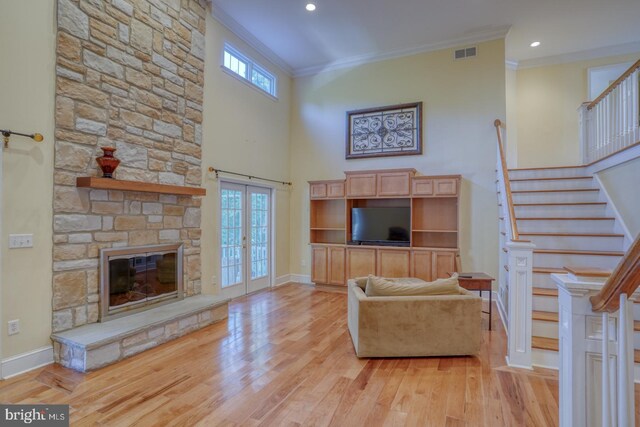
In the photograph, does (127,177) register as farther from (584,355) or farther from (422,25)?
(422,25)

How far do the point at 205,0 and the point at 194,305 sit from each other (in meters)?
4.50

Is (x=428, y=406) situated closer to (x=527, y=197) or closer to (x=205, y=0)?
(x=527, y=197)

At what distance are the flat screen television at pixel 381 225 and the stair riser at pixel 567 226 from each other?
6.12ft

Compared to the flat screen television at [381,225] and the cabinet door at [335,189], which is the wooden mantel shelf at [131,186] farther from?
the flat screen television at [381,225]

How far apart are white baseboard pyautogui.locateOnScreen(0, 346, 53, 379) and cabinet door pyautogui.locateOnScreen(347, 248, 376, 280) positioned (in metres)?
4.39

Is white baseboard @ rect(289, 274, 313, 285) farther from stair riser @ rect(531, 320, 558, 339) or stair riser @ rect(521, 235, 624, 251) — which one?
stair riser @ rect(531, 320, 558, 339)

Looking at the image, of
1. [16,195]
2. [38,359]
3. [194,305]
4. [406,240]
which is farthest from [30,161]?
[406,240]

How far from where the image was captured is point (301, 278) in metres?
7.05

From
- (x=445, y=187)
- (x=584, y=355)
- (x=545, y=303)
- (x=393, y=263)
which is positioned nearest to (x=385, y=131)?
(x=445, y=187)

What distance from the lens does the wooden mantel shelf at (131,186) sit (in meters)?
3.26

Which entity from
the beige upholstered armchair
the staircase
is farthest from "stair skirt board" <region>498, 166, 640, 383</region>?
the beige upholstered armchair

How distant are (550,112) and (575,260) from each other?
437cm

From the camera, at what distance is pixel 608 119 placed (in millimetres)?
4809

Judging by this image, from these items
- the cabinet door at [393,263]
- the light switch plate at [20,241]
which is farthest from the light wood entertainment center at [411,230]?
the light switch plate at [20,241]
